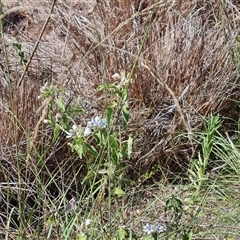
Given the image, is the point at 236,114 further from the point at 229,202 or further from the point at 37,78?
the point at 37,78

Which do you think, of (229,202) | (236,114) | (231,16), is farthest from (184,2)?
(229,202)

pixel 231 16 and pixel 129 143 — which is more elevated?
pixel 129 143

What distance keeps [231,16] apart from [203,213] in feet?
4.89

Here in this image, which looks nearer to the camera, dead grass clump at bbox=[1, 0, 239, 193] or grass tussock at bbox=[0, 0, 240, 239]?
grass tussock at bbox=[0, 0, 240, 239]

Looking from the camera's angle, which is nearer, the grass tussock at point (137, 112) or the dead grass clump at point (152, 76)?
the grass tussock at point (137, 112)

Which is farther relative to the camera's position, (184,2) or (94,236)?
(184,2)

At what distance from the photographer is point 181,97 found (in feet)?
9.37

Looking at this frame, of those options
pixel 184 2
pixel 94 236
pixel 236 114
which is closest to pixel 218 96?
pixel 236 114

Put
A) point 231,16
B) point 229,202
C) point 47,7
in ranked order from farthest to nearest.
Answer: point 47,7 → point 231,16 → point 229,202

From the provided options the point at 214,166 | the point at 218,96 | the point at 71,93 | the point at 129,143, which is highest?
the point at 129,143

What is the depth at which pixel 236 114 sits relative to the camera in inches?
119

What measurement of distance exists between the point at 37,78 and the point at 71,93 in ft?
0.56

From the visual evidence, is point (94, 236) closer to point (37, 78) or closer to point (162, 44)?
point (37, 78)

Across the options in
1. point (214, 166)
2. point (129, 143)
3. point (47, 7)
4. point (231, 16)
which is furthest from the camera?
point (47, 7)
